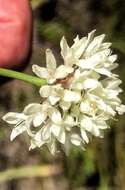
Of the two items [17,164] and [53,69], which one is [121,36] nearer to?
[17,164]

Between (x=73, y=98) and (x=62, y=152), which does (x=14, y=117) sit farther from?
(x=62, y=152)

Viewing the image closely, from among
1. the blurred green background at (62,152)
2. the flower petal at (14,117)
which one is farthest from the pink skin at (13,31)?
the blurred green background at (62,152)

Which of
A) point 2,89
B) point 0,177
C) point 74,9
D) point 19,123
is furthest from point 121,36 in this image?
point 19,123

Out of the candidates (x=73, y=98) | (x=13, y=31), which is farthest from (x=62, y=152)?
(x=73, y=98)

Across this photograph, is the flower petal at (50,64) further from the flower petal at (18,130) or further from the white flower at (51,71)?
the flower petal at (18,130)

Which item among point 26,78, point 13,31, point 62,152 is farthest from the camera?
point 62,152

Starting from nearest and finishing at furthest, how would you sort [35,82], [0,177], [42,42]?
[35,82]
[0,177]
[42,42]
